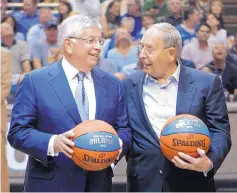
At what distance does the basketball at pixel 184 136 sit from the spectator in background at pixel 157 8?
7995 millimetres

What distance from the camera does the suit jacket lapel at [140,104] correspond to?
4.97 metres

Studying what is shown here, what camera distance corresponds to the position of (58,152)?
4699 millimetres

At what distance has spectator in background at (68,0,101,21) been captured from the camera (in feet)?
39.1

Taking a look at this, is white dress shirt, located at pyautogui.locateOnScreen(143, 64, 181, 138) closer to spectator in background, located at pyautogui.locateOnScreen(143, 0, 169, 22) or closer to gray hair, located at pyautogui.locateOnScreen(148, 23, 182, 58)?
gray hair, located at pyautogui.locateOnScreen(148, 23, 182, 58)

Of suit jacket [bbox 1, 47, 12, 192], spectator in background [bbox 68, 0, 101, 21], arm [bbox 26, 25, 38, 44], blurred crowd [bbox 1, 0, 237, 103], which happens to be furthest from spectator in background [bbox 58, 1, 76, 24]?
suit jacket [bbox 1, 47, 12, 192]

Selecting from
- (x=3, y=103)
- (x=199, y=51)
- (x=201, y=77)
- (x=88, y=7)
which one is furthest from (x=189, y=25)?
(x=201, y=77)

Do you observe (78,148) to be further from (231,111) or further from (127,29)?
(127,29)

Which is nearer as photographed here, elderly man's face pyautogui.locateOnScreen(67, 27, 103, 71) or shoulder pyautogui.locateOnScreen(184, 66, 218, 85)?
elderly man's face pyautogui.locateOnScreen(67, 27, 103, 71)

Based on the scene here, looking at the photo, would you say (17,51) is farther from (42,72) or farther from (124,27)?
(42,72)

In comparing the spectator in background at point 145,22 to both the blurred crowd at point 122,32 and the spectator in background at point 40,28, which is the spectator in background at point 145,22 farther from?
the spectator in background at point 40,28

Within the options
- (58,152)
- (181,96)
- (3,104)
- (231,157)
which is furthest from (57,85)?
(231,157)

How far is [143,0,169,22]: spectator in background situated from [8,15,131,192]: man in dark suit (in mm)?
7835

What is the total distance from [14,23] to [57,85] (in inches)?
279

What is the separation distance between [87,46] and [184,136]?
0.83 metres
